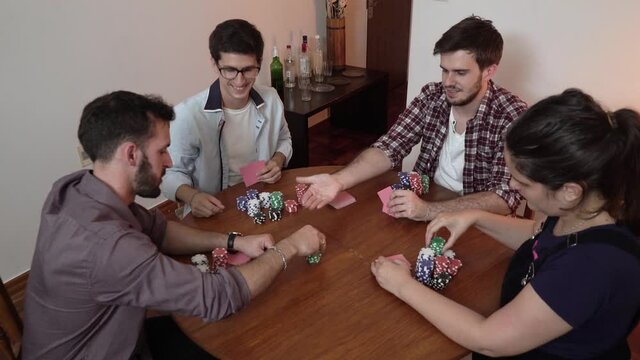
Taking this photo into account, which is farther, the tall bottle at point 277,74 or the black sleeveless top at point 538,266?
the tall bottle at point 277,74

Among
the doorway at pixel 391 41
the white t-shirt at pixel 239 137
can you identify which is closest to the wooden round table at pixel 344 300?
the white t-shirt at pixel 239 137

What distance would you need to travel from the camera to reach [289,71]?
384 centimetres

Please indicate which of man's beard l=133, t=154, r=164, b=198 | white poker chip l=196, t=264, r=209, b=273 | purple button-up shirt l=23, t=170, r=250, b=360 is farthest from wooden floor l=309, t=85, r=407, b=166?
purple button-up shirt l=23, t=170, r=250, b=360

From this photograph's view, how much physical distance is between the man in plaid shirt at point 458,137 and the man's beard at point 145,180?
0.63 meters

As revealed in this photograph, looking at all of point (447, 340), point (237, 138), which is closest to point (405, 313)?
point (447, 340)

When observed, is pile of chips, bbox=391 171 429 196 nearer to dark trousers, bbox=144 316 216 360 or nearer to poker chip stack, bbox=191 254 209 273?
poker chip stack, bbox=191 254 209 273

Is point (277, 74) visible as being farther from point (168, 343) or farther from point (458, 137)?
point (168, 343)

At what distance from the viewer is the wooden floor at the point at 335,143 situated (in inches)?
165

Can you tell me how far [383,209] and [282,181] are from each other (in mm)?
485

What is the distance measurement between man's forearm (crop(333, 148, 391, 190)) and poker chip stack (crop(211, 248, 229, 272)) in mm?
601

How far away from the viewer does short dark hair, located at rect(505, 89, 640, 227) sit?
1.10m

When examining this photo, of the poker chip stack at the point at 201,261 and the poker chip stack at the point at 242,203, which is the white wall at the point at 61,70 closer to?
the poker chip stack at the point at 242,203

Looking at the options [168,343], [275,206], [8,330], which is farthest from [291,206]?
[8,330]

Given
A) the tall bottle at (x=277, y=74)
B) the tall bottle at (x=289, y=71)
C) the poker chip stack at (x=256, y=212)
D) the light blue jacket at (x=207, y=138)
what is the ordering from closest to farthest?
the poker chip stack at (x=256, y=212), the light blue jacket at (x=207, y=138), the tall bottle at (x=277, y=74), the tall bottle at (x=289, y=71)
